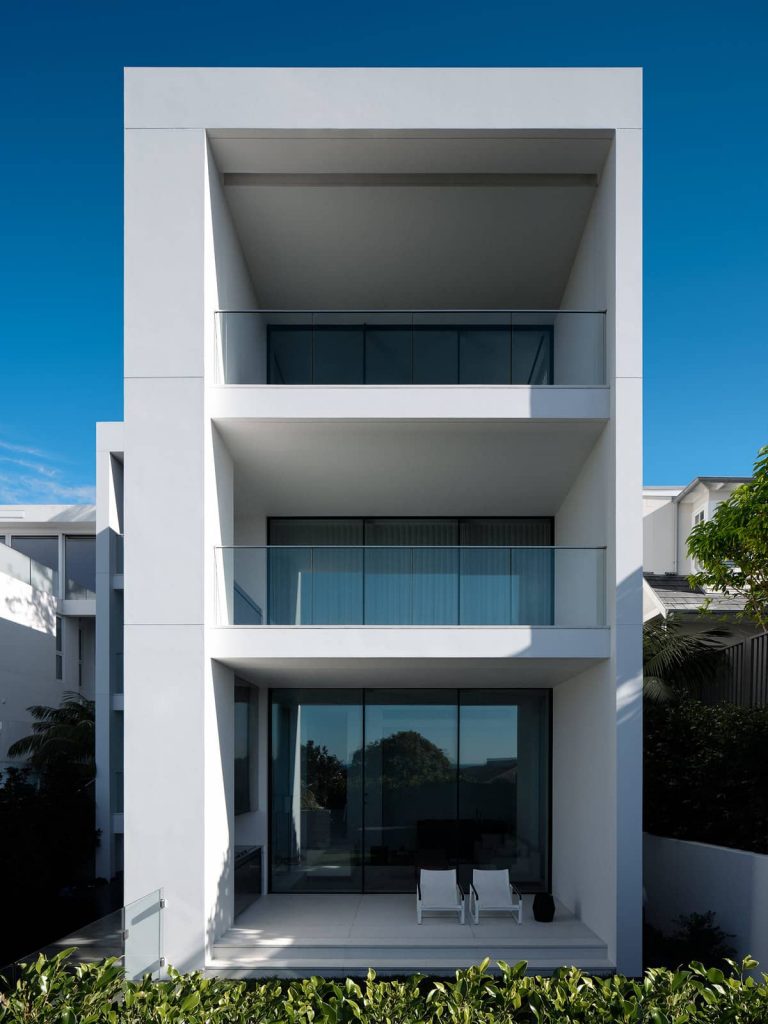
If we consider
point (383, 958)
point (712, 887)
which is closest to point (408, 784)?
point (383, 958)

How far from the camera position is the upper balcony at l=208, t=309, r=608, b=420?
10703mm

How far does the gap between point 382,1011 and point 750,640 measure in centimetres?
1007

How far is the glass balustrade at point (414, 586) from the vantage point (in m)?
10.9

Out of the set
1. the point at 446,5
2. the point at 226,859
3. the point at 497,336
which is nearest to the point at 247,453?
the point at 497,336

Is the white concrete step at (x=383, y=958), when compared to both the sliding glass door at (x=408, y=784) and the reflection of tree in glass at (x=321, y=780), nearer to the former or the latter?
the sliding glass door at (x=408, y=784)

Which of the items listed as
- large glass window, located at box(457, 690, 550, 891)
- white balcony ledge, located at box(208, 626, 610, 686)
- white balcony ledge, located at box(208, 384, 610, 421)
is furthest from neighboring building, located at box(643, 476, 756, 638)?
white balcony ledge, located at box(208, 384, 610, 421)

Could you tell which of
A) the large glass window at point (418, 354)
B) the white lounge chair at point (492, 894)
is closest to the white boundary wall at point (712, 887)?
the white lounge chair at point (492, 894)

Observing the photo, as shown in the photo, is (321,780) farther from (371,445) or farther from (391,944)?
(371,445)

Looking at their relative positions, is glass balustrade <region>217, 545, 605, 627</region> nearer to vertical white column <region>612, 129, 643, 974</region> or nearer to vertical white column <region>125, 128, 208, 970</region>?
vertical white column <region>612, 129, 643, 974</region>

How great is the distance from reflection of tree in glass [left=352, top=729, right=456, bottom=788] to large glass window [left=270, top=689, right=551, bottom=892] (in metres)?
0.02

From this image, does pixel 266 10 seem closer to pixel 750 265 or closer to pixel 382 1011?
pixel 750 265

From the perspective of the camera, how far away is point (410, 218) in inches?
490

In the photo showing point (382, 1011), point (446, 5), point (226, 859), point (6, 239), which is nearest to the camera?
point (382, 1011)

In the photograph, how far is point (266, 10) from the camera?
44.9ft
